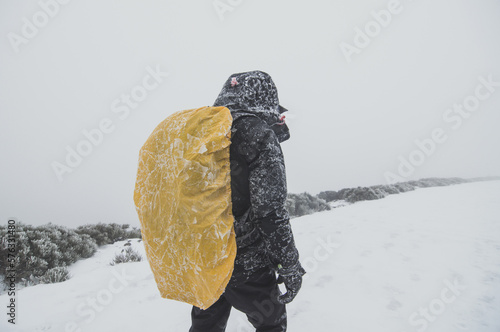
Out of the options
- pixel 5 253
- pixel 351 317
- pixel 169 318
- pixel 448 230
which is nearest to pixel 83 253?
pixel 5 253

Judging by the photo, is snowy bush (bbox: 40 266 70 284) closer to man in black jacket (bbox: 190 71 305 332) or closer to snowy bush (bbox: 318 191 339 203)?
man in black jacket (bbox: 190 71 305 332)

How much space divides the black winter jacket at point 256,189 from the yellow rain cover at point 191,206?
95 millimetres

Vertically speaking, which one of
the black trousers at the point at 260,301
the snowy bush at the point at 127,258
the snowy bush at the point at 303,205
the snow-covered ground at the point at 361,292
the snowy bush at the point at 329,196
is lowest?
the snowy bush at the point at 329,196

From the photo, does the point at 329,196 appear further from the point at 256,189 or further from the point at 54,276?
the point at 256,189

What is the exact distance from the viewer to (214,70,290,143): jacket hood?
1.42 metres

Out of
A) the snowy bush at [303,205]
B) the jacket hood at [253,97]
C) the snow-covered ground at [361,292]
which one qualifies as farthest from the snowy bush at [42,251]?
the snowy bush at [303,205]

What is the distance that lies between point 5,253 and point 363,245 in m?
6.25

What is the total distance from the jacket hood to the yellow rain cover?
189 mm

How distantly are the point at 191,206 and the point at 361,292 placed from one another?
102 inches

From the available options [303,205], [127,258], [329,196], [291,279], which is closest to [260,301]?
[291,279]

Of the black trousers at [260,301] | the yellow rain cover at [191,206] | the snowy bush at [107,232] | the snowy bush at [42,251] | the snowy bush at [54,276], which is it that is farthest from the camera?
the snowy bush at [107,232]

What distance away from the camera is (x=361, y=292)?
2.63 m

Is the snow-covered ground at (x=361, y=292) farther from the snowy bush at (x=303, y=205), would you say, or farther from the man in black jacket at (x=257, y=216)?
the snowy bush at (x=303, y=205)

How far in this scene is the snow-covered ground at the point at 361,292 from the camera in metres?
2.18
